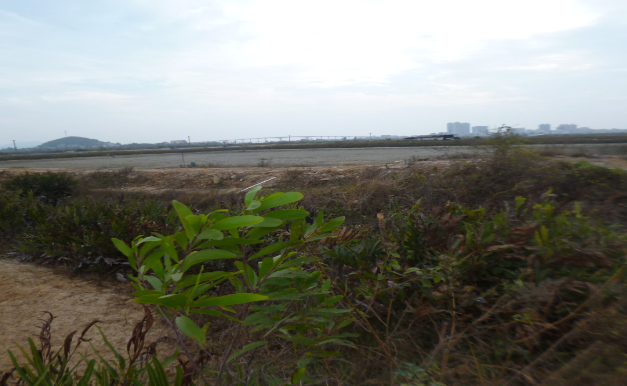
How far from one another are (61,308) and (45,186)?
906cm

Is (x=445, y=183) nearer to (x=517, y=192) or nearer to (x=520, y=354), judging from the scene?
(x=517, y=192)

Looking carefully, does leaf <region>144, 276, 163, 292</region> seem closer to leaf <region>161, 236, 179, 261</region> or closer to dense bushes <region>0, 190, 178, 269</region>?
leaf <region>161, 236, 179, 261</region>

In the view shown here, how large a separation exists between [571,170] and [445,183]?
2186 millimetres

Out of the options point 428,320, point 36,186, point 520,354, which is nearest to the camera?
point 520,354

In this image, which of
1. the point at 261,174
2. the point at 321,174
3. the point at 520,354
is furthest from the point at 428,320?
the point at 261,174

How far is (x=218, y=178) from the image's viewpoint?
12.7 metres

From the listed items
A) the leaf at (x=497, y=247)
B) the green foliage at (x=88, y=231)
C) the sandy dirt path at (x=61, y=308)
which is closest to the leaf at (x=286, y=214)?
the leaf at (x=497, y=247)

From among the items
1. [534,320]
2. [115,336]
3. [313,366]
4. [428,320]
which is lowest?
[115,336]

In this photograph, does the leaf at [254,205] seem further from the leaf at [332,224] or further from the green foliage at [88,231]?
the green foliage at [88,231]

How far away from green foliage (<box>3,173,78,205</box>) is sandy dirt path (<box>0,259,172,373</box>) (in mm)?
7045

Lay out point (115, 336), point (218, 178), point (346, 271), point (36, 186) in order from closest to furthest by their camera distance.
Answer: point (346, 271) < point (115, 336) < point (36, 186) < point (218, 178)

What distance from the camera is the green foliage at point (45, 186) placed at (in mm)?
10039

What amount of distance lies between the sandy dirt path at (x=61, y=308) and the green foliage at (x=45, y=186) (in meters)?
7.05

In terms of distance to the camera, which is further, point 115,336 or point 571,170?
point 571,170
